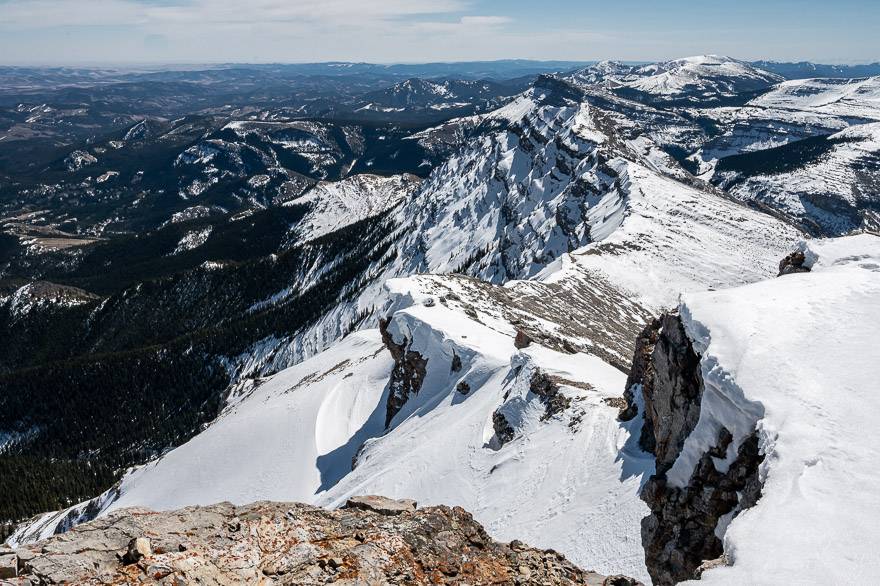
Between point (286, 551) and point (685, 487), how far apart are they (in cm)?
1197

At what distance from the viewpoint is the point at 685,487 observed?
15844 millimetres

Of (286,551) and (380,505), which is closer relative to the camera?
(286,551)

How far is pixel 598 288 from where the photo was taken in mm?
76938

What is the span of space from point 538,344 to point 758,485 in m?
33.2

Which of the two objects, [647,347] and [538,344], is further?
[538,344]

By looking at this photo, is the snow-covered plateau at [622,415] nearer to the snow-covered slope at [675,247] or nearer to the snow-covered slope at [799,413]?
the snow-covered slope at [799,413]

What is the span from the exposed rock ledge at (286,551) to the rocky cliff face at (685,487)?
3628mm

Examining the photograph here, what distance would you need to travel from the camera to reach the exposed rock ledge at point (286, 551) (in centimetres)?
1091

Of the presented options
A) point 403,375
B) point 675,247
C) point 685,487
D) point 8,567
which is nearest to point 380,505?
point 8,567

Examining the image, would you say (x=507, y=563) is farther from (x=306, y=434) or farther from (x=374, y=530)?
(x=306, y=434)

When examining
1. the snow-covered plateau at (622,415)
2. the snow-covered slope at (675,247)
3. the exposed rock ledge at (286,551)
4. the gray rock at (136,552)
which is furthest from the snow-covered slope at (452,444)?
the snow-covered slope at (675,247)

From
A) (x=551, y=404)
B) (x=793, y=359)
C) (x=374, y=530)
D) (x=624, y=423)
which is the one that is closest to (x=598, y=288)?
(x=551, y=404)

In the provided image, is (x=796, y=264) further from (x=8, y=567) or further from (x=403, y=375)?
(x=403, y=375)

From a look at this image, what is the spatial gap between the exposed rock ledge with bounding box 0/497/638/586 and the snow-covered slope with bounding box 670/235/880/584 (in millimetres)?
4287
